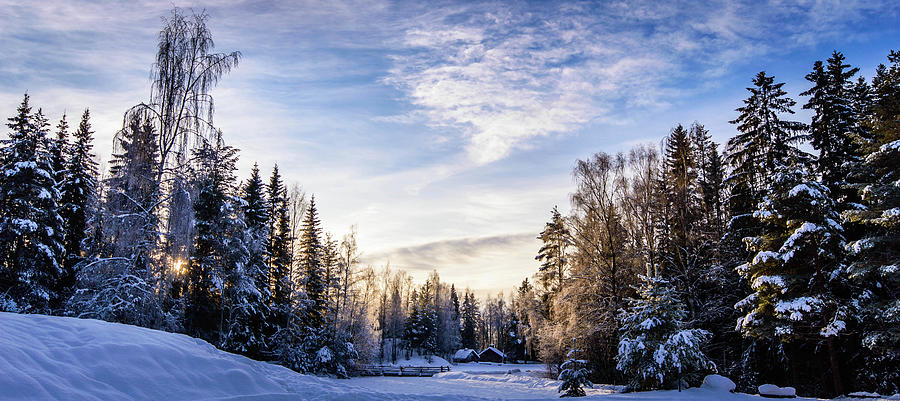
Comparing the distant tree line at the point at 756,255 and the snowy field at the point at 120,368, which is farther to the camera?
the distant tree line at the point at 756,255

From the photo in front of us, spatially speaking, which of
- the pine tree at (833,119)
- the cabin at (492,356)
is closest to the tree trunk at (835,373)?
the pine tree at (833,119)

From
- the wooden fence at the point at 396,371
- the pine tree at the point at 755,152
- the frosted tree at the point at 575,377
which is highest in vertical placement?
the pine tree at the point at 755,152

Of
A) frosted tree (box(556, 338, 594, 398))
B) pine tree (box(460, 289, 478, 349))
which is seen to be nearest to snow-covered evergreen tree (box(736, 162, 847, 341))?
frosted tree (box(556, 338, 594, 398))

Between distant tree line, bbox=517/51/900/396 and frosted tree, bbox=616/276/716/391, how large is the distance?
48 mm

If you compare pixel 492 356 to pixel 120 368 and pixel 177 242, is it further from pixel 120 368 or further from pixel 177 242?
pixel 120 368

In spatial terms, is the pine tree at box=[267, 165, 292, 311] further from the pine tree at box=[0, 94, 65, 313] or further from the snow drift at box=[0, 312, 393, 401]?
the snow drift at box=[0, 312, 393, 401]

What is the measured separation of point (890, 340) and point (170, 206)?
67.9 ft

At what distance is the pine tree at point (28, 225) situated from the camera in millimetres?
19328

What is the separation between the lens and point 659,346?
533 inches

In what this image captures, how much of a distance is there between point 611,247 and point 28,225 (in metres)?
25.2

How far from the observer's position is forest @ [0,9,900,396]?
45.8ft

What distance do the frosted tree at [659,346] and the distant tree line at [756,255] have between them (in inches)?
1.9

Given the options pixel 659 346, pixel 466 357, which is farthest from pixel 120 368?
pixel 466 357

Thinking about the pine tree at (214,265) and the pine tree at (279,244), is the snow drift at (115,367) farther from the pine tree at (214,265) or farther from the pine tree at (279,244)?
the pine tree at (279,244)
